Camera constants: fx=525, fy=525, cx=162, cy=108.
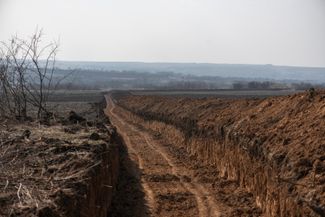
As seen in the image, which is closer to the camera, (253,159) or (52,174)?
(52,174)

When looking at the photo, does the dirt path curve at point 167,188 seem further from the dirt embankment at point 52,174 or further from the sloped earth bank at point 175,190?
the dirt embankment at point 52,174

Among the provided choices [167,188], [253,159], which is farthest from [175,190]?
[253,159]

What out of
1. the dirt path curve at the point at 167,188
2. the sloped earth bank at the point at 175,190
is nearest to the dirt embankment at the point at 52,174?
the sloped earth bank at the point at 175,190

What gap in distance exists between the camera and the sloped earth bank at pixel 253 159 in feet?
33.8

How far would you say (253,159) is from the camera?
1431 centimetres

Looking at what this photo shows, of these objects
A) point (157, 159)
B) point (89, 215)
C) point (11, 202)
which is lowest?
point (157, 159)

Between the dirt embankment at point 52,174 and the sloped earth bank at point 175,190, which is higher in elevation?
the dirt embankment at point 52,174

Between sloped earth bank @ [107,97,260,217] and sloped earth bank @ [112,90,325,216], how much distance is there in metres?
0.03

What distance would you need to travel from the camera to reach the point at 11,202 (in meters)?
7.25

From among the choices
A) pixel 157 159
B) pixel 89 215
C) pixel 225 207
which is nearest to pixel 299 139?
pixel 225 207

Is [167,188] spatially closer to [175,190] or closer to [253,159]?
[175,190]

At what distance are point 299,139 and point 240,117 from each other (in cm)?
699

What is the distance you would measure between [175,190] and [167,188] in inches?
18.1

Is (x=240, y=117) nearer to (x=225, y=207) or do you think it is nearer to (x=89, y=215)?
→ (x=225, y=207)
